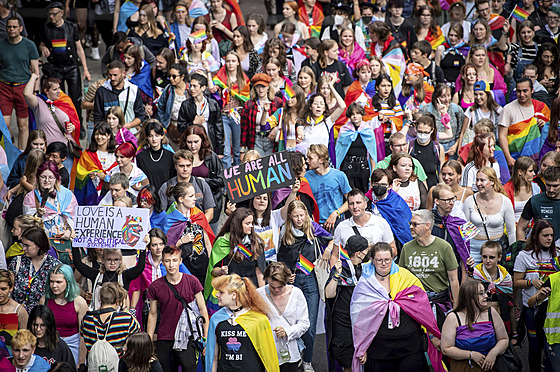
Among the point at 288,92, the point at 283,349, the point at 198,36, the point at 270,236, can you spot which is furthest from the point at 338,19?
the point at 283,349

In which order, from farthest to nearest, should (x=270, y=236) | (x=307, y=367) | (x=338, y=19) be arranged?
(x=338, y=19) → (x=270, y=236) → (x=307, y=367)

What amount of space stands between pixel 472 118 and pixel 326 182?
3131 millimetres

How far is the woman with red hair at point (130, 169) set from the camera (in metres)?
9.83

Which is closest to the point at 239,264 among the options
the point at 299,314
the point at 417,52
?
the point at 299,314

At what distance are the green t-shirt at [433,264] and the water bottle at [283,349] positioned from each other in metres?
1.55

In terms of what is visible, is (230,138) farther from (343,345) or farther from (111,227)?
(343,345)

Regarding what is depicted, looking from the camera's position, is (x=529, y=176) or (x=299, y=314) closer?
(x=299, y=314)

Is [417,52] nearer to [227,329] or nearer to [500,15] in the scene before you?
[500,15]

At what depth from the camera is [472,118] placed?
39.0 ft

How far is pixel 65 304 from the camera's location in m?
7.91

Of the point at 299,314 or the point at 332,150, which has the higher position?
the point at 332,150

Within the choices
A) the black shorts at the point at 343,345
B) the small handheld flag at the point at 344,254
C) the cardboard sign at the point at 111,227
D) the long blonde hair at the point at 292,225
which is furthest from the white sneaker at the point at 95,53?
the black shorts at the point at 343,345

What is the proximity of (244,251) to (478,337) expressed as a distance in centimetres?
230

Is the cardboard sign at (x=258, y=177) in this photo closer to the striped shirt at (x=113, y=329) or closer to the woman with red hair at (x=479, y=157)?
the striped shirt at (x=113, y=329)
